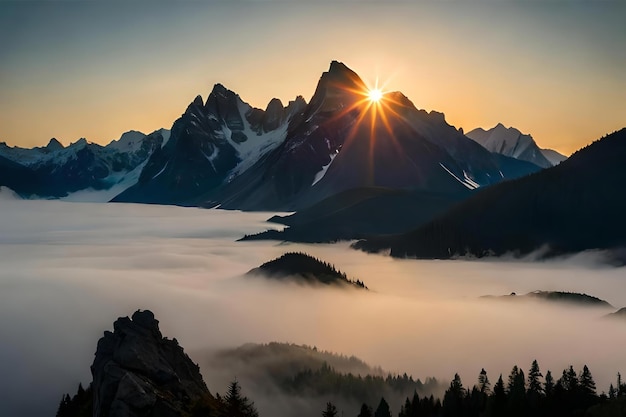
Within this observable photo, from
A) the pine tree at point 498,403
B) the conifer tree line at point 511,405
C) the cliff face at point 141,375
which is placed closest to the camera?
the cliff face at point 141,375

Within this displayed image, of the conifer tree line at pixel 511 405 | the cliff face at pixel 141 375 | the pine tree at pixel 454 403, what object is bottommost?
the pine tree at pixel 454 403

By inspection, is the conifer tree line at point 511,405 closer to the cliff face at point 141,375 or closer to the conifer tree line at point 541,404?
the conifer tree line at point 541,404

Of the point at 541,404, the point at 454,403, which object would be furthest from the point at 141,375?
the point at 541,404

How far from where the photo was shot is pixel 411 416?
130500 millimetres

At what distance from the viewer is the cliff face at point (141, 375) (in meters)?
82.3

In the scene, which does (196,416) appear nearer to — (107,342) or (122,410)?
(122,410)

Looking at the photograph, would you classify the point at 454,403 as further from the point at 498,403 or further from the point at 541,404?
the point at 541,404

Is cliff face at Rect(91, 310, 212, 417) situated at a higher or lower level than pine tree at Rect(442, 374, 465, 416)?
higher

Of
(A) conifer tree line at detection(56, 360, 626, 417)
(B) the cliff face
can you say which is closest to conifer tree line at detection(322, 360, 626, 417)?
(A) conifer tree line at detection(56, 360, 626, 417)

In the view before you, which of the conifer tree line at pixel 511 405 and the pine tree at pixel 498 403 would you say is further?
the pine tree at pixel 498 403

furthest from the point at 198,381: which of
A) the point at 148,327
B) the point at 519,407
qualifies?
the point at 519,407

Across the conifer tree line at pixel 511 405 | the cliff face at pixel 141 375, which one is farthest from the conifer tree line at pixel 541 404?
the cliff face at pixel 141 375

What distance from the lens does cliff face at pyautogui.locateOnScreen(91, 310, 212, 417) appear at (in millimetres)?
82312

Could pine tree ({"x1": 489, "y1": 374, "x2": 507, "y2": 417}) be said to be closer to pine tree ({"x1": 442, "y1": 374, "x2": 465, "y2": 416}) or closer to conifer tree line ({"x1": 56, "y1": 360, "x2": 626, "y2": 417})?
conifer tree line ({"x1": 56, "y1": 360, "x2": 626, "y2": 417})
